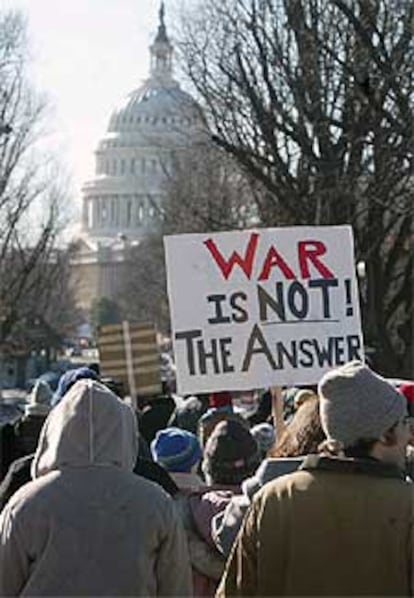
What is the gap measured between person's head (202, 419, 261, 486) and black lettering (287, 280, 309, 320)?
2687 millimetres

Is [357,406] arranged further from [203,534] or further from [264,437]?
[264,437]

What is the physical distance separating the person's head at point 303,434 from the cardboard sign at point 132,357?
547 inches

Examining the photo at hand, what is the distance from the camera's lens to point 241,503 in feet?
17.6

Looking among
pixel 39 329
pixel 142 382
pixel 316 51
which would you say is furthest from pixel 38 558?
pixel 39 329

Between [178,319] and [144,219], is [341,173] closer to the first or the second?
[178,319]

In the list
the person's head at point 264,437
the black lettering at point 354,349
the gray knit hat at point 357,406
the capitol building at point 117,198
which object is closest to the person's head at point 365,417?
the gray knit hat at point 357,406

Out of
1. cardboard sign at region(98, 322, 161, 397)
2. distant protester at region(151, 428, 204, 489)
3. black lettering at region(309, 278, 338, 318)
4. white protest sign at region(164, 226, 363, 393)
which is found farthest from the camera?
cardboard sign at region(98, 322, 161, 397)

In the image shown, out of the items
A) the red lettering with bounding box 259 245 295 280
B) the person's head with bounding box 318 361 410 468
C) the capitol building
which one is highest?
the capitol building

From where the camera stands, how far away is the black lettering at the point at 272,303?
28.7 ft

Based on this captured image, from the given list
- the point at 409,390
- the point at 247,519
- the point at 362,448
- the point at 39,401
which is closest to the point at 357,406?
the point at 362,448

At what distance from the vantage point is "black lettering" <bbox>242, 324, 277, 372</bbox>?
8641 millimetres

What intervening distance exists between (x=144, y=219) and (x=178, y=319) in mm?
129823

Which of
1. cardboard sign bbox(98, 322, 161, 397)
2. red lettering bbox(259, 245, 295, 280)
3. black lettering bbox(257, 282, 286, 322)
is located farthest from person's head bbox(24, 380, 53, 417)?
cardboard sign bbox(98, 322, 161, 397)

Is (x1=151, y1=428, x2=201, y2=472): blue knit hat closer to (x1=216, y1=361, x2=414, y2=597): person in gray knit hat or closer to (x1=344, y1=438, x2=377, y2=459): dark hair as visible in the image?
(x1=216, y1=361, x2=414, y2=597): person in gray knit hat
